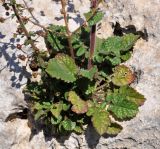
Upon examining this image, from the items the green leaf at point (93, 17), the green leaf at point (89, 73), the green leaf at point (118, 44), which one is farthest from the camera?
the green leaf at point (118, 44)

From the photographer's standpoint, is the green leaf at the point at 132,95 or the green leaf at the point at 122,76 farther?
the green leaf at the point at 122,76

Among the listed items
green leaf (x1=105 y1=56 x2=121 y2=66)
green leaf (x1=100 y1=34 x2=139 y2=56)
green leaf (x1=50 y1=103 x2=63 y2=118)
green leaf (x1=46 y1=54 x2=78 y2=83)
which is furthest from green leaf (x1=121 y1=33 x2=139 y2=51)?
green leaf (x1=50 y1=103 x2=63 y2=118)

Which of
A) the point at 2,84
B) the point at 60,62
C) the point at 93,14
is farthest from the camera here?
the point at 2,84

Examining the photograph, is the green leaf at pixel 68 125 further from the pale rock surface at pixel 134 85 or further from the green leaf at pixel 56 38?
the green leaf at pixel 56 38

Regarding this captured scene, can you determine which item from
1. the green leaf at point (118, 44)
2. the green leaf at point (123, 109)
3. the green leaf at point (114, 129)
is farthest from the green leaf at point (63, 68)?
the green leaf at point (114, 129)

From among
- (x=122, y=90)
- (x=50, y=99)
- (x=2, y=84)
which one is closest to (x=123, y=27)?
(x=122, y=90)

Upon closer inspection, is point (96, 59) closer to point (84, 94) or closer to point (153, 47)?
point (84, 94)

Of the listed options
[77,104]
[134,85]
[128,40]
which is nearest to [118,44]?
[128,40]
